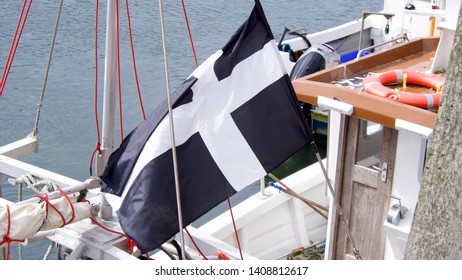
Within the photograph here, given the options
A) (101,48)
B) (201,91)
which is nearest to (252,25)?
(201,91)

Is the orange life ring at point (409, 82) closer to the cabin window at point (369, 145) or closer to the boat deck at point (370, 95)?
the boat deck at point (370, 95)

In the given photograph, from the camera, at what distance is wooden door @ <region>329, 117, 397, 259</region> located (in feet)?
19.6

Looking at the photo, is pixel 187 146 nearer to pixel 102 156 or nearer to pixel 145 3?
pixel 102 156

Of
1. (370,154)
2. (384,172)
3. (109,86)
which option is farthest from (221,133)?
(370,154)

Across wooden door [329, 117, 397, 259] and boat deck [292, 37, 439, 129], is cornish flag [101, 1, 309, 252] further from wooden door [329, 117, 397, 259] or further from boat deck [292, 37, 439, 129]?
wooden door [329, 117, 397, 259]

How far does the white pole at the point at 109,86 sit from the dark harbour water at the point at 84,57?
5.94 metres

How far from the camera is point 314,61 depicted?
1187cm

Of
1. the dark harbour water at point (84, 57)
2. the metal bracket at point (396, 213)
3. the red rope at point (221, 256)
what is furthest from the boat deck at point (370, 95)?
the dark harbour water at point (84, 57)

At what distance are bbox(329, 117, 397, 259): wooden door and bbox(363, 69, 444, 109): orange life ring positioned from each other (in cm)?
38

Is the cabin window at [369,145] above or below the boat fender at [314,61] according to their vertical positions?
above

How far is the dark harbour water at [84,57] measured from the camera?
1359cm

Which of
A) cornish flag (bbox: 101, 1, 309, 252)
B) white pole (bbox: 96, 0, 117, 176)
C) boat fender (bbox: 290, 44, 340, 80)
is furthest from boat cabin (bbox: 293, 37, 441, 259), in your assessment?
boat fender (bbox: 290, 44, 340, 80)

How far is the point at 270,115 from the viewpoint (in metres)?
4.51

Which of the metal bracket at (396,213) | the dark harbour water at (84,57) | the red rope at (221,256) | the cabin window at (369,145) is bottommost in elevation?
the dark harbour water at (84,57)
